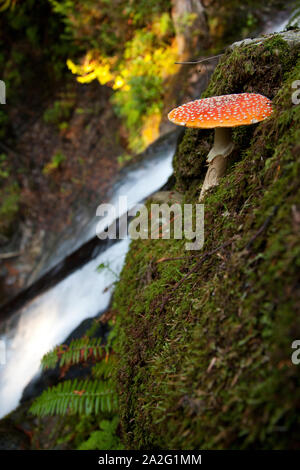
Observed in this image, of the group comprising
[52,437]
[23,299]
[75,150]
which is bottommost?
[52,437]

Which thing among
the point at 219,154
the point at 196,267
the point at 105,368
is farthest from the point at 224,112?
the point at 105,368

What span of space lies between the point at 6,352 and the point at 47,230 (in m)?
5.54

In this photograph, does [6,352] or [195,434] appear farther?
[6,352]

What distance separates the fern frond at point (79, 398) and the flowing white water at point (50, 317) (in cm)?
90

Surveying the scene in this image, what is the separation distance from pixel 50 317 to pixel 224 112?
355cm

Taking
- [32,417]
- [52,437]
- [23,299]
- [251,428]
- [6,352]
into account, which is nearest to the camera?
[251,428]

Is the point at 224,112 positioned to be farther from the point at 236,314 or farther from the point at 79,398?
the point at 79,398

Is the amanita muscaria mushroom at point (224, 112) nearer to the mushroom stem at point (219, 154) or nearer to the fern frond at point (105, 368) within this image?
the mushroom stem at point (219, 154)

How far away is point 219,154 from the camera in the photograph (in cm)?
206

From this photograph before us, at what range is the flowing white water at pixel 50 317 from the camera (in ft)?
12.0

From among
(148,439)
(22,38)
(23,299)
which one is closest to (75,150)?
(22,38)

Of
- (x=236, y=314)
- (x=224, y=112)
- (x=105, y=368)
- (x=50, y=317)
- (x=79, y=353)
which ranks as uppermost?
(x=224, y=112)

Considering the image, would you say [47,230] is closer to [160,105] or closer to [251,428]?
[160,105]

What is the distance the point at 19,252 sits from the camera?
927cm
